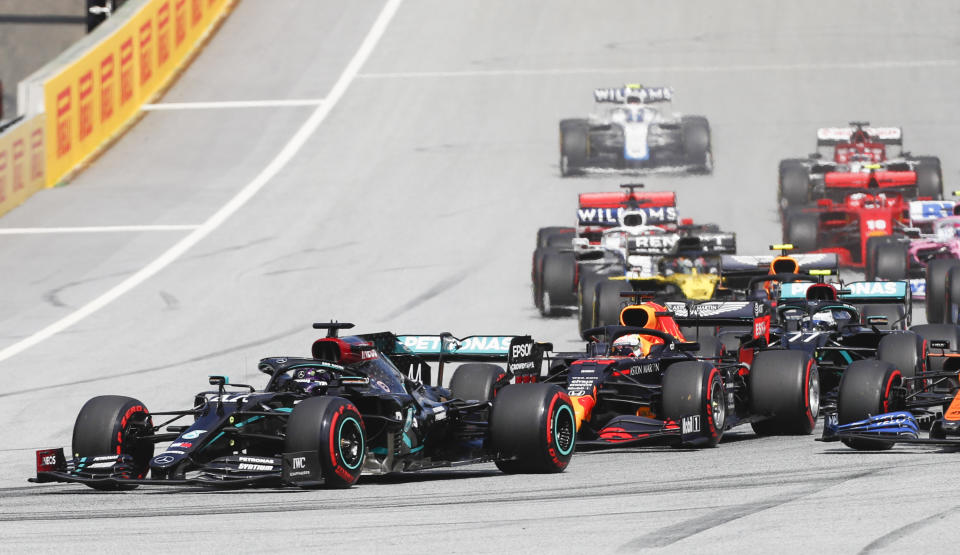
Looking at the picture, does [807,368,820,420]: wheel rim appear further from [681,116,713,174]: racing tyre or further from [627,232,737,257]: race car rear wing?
[681,116,713,174]: racing tyre

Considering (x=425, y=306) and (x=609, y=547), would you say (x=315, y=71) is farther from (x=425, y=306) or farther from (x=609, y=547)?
(x=609, y=547)

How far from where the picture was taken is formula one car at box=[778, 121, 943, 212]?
3094 centimetres

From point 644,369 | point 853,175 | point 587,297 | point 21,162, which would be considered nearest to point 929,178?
point 853,175

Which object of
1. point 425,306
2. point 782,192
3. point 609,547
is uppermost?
point 782,192

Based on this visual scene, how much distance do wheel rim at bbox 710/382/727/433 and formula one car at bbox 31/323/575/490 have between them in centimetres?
214

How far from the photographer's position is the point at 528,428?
1365cm

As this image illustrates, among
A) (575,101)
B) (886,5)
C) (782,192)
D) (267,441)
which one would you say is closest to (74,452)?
(267,441)

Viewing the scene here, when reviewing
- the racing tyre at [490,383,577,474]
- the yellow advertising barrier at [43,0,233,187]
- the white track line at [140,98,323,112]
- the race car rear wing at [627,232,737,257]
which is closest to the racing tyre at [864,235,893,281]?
the race car rear wing at [627,232,737,257]

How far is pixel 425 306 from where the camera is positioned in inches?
1048

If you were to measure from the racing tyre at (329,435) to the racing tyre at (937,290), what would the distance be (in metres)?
13.0

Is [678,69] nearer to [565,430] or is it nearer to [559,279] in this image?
[559,279]

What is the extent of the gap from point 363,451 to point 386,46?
34990mm

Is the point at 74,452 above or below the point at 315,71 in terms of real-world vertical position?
below

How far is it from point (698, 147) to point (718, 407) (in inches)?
834
